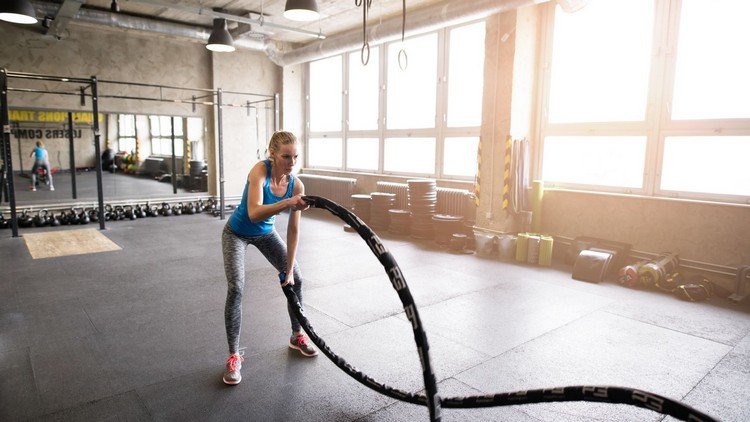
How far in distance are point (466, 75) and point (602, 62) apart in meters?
2.14

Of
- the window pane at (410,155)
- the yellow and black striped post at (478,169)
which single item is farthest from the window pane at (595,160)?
the window pane at (410,155)

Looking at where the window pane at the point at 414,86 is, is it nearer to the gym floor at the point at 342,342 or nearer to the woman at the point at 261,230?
the gym floor at the point at 342,342

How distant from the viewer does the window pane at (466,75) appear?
715 cm

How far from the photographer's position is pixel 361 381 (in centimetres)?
255

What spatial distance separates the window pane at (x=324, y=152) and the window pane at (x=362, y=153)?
37 centimetres

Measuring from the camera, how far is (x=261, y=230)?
8.97 ft

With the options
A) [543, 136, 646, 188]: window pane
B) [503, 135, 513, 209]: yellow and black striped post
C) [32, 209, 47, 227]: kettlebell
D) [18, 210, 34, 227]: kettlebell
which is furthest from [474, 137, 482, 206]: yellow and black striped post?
[18, 210, 34, 227]: kettlebell

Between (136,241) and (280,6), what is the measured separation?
4582 mm

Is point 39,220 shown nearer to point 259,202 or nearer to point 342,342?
point 342,342

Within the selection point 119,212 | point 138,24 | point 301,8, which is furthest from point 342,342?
point 138,24

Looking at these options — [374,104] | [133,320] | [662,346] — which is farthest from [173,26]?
[662,346]

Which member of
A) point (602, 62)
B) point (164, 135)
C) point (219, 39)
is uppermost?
point (219, 39)

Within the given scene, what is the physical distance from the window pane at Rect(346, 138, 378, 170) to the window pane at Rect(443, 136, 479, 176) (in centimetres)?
188

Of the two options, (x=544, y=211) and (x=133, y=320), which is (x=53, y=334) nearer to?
(x=133, y=320)
